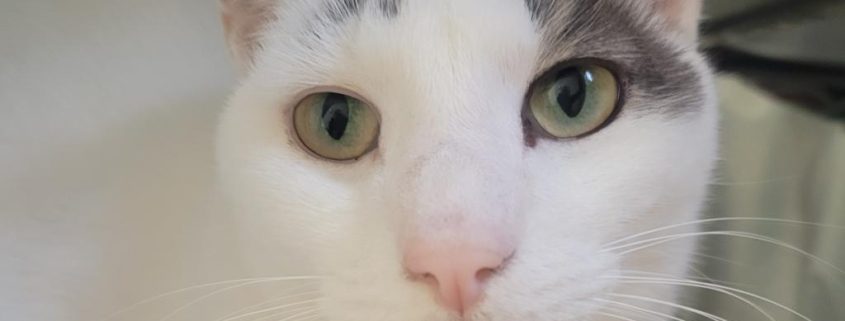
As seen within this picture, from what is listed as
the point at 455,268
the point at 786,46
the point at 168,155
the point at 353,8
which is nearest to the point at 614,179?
the point at 455,268

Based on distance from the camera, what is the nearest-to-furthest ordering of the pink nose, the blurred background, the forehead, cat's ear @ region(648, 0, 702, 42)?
1. the pink nose
2. the forehead
3. cat's ear @ region(648, 0, 702, 42)
4. the blurred background

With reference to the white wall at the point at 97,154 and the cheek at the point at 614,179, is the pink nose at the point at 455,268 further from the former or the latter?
the white wall at the point at 97,154

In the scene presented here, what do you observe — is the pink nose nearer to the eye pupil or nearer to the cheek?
the cheek

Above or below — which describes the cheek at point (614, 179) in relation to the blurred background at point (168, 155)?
below

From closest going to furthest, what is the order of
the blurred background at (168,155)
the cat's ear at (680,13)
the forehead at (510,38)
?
1. the forehead at (510,38)
2. the cat's ear at (680,13)
3. the blurred background at (168,155)

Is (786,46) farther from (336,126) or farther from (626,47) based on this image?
(336,126)

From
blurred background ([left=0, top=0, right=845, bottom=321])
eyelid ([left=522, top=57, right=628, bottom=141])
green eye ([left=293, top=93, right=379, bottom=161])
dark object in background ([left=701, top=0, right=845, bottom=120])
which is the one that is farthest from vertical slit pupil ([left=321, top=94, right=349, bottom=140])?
dark object in background ([left=701, top=0, right=845, bottom=120])

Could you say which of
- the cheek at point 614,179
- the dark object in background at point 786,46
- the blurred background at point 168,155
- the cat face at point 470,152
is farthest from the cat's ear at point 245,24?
the dark object in background at point 786,46

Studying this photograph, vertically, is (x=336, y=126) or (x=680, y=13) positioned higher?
(x=680, y=13)
